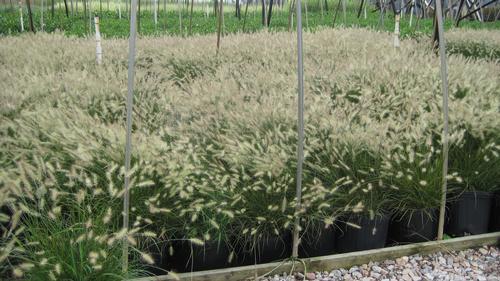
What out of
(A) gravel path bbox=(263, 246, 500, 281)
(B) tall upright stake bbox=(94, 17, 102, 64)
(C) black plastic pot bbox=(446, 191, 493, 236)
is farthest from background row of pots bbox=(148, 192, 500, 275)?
(B) tall upright stake bbox=(94, 17, 102, 64)

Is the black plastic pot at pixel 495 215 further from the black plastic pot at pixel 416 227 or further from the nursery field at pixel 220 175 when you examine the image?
the black plastic pot at pixel 416 227

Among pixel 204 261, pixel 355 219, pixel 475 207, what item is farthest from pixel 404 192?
pixel 204 261

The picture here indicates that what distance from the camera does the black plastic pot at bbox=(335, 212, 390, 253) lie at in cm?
254

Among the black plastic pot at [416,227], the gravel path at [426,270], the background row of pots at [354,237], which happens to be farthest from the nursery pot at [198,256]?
the black plastic pot at [416,227]

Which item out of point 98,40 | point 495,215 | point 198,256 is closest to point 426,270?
point 495,215

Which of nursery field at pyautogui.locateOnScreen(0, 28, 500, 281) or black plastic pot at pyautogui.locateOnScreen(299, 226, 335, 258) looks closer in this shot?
nursery field at pyautogui.locateOnScreen(0, 28, 500, 281)

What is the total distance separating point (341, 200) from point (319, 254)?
29 centimetres

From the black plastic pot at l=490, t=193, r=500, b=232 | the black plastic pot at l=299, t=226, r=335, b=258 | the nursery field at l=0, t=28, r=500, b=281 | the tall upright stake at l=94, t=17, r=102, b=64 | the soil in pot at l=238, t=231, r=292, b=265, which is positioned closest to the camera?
the nursery field at l=0, t=28, r=500, b=281

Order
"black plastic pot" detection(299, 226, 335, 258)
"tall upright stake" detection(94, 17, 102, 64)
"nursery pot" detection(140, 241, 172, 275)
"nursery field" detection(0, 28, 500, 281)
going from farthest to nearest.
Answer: "tall upright stake" detection(94, 17, 102, 64)
"black plastic pot" detection(299, 226, 335, 258)
"nursery pot" detection(140, 241, 172, 275)
"nursery field" detection(0, 28, 500, 281)

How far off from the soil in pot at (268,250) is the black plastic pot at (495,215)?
1.21 meters

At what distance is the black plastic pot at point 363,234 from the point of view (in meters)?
2.54

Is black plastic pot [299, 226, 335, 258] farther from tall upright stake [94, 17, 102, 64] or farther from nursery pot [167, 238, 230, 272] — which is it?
tall upright stake [94, 17, 102, 64]

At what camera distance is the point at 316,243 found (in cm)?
249

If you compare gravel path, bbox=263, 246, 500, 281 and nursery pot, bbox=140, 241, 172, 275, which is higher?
nursery pot, bbox=140, 241, 172, 275
